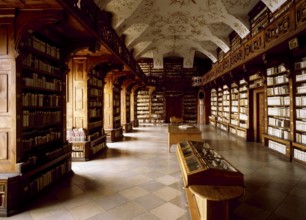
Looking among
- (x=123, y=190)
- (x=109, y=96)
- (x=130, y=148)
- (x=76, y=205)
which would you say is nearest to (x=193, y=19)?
(x=109, y=96)

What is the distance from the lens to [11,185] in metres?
2.50

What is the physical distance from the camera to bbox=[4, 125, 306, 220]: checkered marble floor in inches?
95.6

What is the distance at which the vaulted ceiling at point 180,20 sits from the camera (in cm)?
682

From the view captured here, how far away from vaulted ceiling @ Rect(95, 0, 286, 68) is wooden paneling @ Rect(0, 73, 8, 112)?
159 inches

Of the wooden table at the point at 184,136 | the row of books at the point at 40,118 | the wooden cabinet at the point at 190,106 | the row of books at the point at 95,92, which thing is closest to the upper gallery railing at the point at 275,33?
the wooden table at the point at 184,136

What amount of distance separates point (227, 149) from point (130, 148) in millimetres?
3168

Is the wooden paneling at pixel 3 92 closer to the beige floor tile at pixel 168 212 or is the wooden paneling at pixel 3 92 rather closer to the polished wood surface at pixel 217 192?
the beige floor tile at pixel 168 212

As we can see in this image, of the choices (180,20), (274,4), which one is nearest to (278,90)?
(274,4)

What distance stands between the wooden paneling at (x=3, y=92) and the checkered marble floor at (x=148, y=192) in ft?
4.75

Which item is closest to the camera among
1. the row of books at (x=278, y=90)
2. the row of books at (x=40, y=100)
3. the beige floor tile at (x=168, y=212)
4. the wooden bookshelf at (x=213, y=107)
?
the beige floor tile at (x=168, y=212)

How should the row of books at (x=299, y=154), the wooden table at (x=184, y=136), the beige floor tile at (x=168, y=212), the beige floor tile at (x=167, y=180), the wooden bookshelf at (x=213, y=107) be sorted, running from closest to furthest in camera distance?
1. the beige floor tile at (x=168, y=212)
2. the beige floor tile at (x=167, y=180)
3. the row of books at (x=299, y=154)
4. the wooden table at (x=184, y=136)
5. the wooden bookshelf at (x=213, y=107)

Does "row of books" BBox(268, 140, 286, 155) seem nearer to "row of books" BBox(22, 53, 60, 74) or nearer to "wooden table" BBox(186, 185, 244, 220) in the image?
"wooden table" BBox(186, 185, 244, 220)

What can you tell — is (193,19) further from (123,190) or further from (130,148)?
(123,190)

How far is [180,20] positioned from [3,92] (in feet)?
26.1
